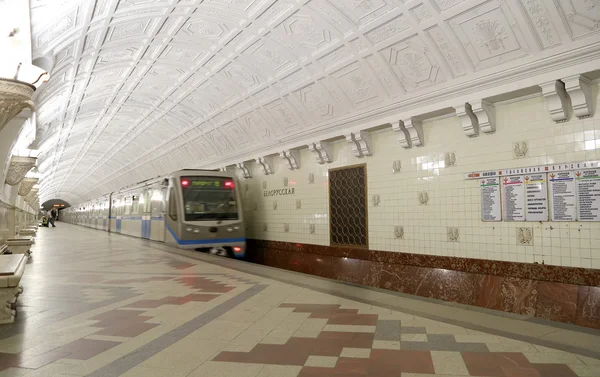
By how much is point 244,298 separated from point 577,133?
→ 513cm

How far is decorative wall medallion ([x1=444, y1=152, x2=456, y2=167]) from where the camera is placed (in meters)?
7.21

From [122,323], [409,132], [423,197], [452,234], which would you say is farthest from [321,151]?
[122,323]

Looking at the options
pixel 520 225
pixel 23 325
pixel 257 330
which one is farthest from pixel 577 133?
pixel 23 325

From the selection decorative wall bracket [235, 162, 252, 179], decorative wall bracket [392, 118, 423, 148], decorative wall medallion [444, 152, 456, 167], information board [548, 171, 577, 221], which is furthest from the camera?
decorative wall bracket [235, 162, 252, 179]

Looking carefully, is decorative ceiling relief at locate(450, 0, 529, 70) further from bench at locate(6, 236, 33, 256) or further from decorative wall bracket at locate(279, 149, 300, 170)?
bench at locate(6, 236, 33, 256)

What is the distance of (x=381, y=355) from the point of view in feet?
10.5

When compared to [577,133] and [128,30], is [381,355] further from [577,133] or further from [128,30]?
[128,30]

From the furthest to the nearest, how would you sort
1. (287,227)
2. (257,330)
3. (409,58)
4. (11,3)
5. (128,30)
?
(287,227) < (128,30) < (409,58) < (11,3) < (257,330)

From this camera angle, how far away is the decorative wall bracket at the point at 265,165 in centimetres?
1283

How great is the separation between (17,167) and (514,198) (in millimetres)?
12629

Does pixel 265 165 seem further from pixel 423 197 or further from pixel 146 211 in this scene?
pixel 423 197

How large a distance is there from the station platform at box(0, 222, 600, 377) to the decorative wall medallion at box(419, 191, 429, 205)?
2588 millimetres

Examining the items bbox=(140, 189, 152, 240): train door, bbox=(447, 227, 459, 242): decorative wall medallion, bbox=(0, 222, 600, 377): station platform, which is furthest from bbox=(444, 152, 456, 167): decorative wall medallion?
bbox=(140, 189, 152, 240): train door

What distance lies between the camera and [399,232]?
822cm
